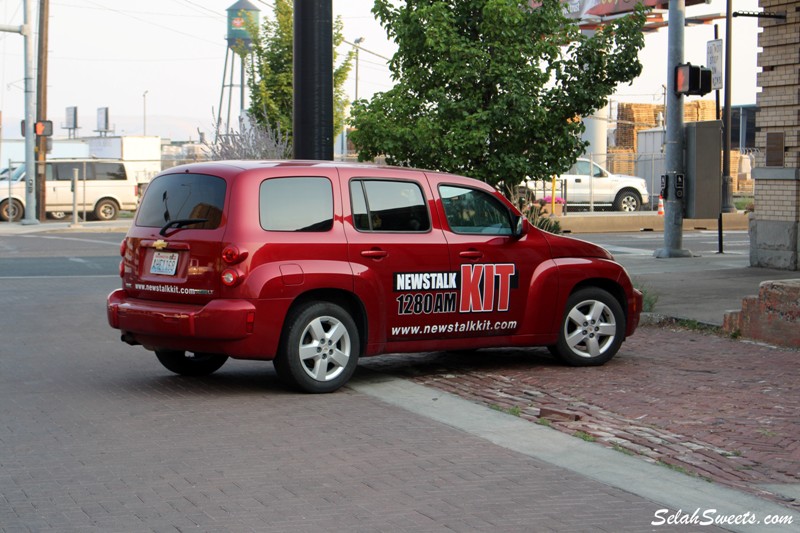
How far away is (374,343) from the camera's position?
905 centimetres

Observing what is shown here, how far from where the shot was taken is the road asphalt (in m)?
5.70

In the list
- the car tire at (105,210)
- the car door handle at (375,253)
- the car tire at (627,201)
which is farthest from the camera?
the car tire at (105,210)

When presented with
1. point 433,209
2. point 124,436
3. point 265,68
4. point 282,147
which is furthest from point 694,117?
point 124,436

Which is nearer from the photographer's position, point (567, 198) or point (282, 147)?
point (282, 147)

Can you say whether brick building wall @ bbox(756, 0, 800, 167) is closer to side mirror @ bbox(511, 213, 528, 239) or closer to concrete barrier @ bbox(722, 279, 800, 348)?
concrete barrier @ bbox(722, 279, 800, 348)

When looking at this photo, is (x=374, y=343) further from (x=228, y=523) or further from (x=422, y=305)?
(x=228, y=523)

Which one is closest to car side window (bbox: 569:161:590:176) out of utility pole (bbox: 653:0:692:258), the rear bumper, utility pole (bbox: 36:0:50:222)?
utility pole (bbox: 653:0:692:258)

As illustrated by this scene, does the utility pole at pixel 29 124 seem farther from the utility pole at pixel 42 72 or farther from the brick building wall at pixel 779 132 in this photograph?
the brick building wall at pixel 779 132

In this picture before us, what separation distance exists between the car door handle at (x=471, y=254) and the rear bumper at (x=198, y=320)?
201cm

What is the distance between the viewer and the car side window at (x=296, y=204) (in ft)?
28.4

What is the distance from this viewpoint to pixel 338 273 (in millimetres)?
8750

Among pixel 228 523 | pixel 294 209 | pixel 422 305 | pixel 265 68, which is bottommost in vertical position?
pixel 228 523

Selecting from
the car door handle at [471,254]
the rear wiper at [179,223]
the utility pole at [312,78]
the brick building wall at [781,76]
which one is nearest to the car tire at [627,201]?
the brick building wall at [781,76]

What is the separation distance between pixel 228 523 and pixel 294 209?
3.73 meters
